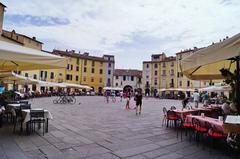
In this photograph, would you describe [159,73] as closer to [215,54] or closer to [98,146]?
[98,146]

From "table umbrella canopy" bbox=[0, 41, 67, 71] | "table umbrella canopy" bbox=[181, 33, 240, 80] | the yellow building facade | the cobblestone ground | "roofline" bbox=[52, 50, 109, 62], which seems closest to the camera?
"table umbrella canopy" bbox=[181, 33, 240, 80]

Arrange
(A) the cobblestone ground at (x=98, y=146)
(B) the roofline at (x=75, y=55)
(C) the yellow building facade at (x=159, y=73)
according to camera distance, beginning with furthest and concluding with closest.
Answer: (C) the yellow building facade at (x=159, y=73) < (B) the roofline at (x=75, y=55) < (A) the cobblestone ground at (x=98, y=146)

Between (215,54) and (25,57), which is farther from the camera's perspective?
(25,57)

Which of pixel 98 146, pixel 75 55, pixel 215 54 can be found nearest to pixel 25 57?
pixel 98 146

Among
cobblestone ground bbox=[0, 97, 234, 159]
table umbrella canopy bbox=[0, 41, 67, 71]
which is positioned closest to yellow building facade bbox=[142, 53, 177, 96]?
cobblestone ground bbox=[0, 97, 234, 159]

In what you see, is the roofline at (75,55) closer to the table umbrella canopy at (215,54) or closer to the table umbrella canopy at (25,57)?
the table umbrella canopy at (25,57)

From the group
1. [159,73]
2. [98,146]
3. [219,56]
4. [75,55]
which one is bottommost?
[98,146]

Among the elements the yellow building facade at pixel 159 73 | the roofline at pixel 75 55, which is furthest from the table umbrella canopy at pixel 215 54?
the yellow building facade at pixel 159 73

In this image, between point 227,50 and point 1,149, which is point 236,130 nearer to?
point 227,50

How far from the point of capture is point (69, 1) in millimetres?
12664

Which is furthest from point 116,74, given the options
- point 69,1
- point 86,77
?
point 69,1

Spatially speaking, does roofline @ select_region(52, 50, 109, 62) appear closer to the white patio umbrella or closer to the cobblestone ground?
the cobblestone ground

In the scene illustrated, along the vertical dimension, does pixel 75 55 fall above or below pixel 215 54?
above

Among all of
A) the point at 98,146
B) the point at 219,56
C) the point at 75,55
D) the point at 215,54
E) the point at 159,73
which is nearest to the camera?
the point at 219,56
